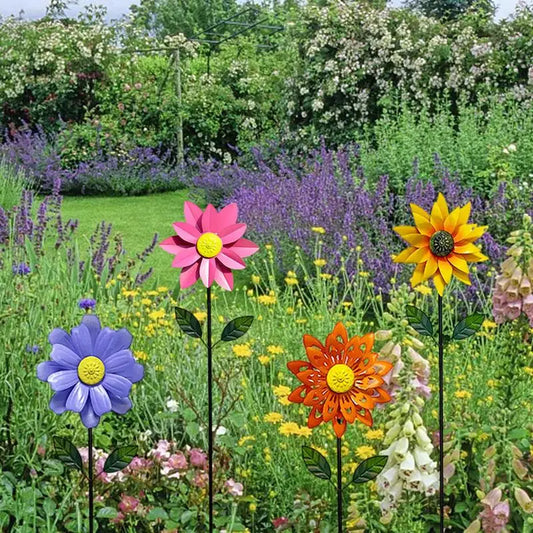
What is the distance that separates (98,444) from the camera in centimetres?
296

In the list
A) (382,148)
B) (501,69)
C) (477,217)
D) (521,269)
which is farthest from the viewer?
(501,69)

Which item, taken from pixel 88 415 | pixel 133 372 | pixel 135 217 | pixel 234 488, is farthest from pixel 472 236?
pixel 135 217

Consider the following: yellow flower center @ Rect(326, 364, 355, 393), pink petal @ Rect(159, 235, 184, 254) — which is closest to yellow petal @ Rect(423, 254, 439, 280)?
yellow flower center @ Rect(326, 364, 355, 393)

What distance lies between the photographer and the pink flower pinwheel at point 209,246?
1.59 meters

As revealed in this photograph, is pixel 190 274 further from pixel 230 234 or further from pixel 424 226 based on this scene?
pixel 424 226

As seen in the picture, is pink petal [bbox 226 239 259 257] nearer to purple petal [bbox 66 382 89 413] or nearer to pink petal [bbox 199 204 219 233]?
pink petal [bbox 199 204 219 233]

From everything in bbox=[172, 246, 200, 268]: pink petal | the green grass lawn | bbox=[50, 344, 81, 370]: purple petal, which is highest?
bbox=[172, 246, 200, 268]: pink petal

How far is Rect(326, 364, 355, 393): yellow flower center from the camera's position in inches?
60.5

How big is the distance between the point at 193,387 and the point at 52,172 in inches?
344

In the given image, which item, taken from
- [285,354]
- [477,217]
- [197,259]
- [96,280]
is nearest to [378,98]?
[477,217]

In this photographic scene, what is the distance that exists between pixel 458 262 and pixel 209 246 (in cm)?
49

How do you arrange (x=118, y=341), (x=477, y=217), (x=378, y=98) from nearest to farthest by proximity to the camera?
(x=118, y=341), (x=477, y=217), (x=378, y=98)

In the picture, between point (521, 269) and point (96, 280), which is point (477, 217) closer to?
point (96, 280)

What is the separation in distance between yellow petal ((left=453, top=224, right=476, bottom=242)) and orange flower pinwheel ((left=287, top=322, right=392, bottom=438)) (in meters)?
0.29
